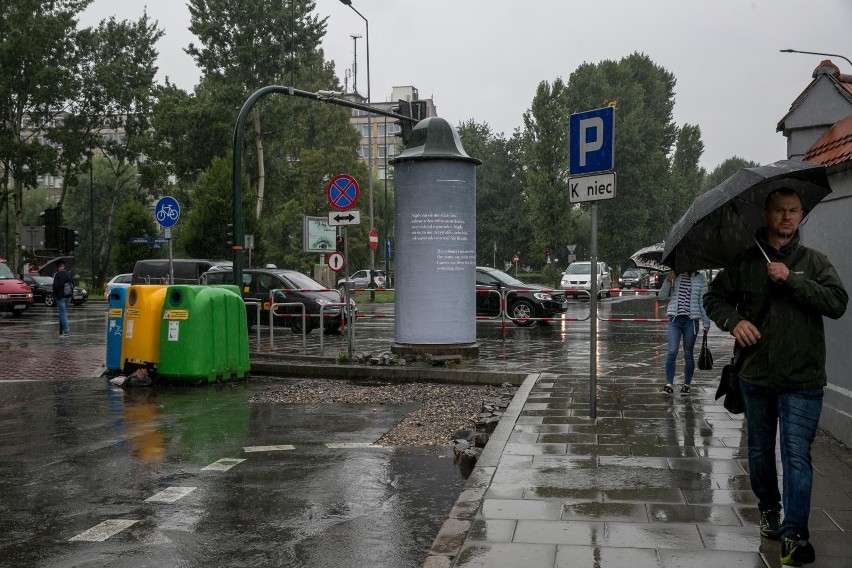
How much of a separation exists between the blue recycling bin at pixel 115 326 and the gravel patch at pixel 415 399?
2952mm

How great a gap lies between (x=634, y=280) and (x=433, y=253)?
1934 inches

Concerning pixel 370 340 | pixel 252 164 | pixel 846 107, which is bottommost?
pixel 370 340

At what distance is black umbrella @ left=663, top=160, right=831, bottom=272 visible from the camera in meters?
4.55

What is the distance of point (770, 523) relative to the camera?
4.62 metres

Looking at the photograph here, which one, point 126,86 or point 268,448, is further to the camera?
point 126,86

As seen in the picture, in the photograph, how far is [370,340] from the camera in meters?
19.9

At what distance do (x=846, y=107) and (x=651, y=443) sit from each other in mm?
4025

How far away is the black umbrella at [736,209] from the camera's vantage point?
14.9 ft

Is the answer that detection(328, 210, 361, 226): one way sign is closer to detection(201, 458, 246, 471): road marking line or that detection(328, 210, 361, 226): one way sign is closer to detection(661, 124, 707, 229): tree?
detection(201, 458, 246, 471): road marking line

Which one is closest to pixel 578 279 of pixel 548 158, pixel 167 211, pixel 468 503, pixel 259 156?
pixel 548 158

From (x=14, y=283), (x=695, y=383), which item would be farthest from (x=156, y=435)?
(x=14, y=283)

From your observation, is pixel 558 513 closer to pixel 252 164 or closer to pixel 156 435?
pixel 156 435

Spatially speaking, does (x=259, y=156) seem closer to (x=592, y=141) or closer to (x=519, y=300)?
(x=519, y=300)

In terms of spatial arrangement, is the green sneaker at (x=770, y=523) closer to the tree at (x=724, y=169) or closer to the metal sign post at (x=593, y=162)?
the metal sign post at (x=593, y=162)
